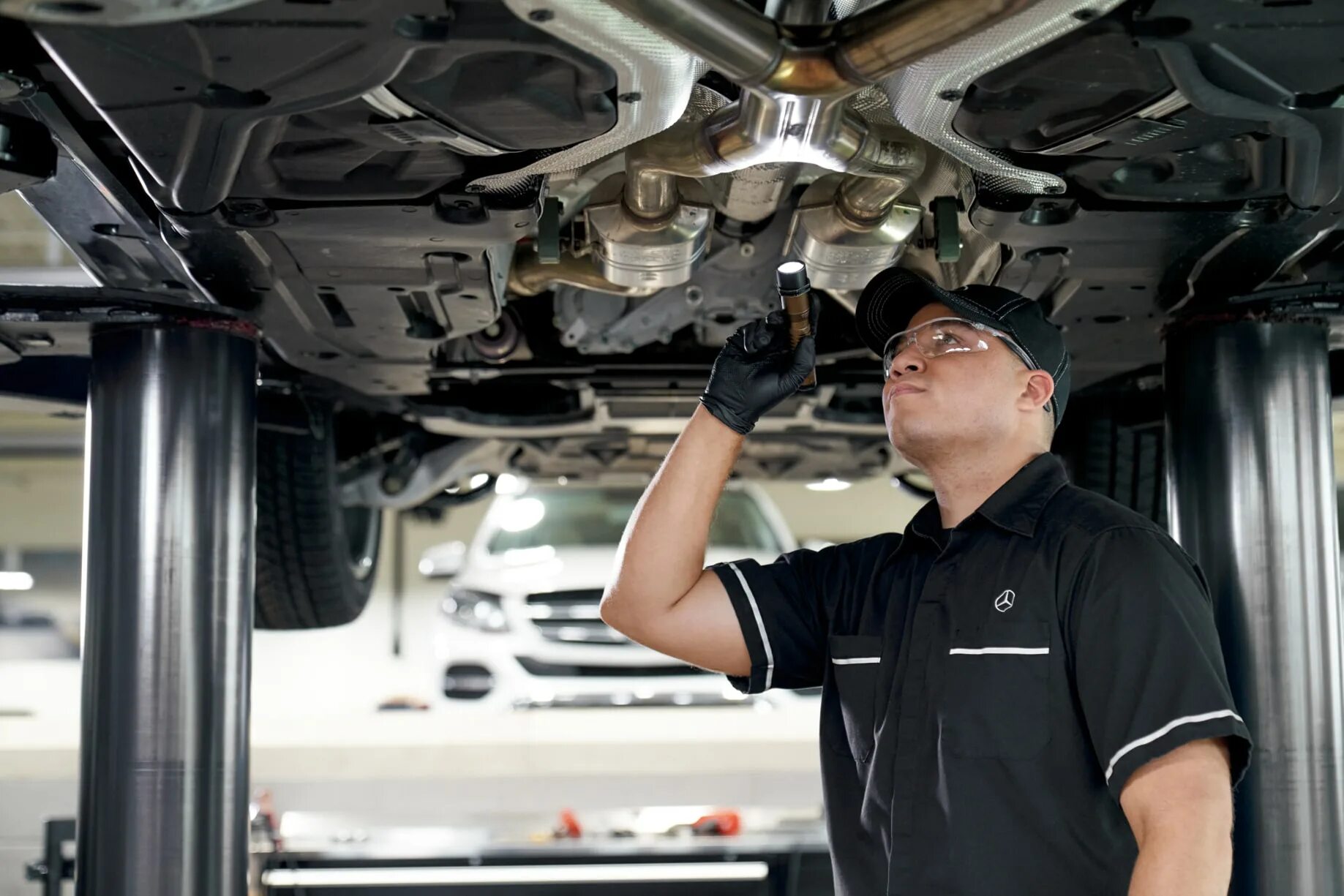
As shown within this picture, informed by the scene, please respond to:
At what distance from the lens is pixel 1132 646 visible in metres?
1.61

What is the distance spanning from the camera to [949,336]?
1.95 metres

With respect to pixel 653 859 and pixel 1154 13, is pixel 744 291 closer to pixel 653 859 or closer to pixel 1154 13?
pixel 1154 13

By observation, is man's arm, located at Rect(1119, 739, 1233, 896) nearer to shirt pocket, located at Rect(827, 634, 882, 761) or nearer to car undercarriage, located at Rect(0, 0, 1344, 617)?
shirt pocket, located at Rect(827, 634, 882, 761)

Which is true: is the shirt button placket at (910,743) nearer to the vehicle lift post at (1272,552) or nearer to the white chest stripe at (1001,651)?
the white chest stripe at (1001,651)

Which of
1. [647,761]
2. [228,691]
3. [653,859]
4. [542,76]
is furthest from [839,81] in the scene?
[647,761]

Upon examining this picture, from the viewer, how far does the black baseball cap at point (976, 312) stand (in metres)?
1.92

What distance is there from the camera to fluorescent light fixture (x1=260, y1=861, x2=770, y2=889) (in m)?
3.57

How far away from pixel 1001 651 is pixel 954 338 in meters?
0.47

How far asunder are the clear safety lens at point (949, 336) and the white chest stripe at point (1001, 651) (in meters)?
0.43

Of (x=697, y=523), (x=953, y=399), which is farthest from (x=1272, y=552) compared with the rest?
(x=697, y=523)

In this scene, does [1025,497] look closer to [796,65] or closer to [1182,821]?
[1182,821]

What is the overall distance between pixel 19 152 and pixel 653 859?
2.56 meters

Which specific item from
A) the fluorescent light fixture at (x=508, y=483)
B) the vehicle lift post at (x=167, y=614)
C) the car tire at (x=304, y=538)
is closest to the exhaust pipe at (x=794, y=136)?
the vehicle lift post at (x=167, y=614)

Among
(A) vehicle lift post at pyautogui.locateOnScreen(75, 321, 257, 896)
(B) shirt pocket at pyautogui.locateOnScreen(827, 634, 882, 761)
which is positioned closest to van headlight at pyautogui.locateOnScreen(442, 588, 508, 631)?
(A) vehicle lift post at pyautogui.locateOnScreen(75, 321, 257, 896)
